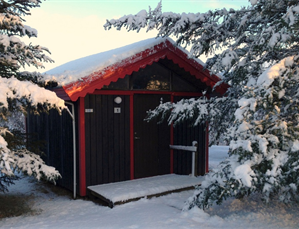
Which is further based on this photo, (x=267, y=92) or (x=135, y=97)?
(x=135, y=97)

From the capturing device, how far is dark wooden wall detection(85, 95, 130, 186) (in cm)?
615

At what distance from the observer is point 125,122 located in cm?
667

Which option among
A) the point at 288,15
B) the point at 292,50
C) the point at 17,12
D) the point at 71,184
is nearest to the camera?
the point at 288,15

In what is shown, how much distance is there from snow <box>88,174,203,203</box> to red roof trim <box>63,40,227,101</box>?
6.87 feet

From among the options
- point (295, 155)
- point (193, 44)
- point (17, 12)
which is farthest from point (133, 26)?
point (295, 155)

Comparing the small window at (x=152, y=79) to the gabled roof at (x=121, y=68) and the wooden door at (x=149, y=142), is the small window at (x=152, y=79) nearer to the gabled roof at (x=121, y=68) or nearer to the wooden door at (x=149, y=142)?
the wooden door at (x=149, y=142)

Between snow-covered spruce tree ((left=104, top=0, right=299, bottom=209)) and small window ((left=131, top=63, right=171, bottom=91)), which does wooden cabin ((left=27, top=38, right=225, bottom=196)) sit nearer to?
small window ((left=131, top=63, right=171, bottom=91))

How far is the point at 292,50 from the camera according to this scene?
15.5 ft

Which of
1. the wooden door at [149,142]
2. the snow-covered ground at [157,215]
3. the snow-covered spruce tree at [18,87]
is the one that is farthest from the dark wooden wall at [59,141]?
the wooden door at [149,142]

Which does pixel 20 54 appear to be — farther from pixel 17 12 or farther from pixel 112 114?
pixel 112 114

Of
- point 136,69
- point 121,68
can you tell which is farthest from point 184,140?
point 121,68

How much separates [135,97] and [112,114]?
77 centimetres

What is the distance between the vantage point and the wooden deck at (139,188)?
17.7 ft

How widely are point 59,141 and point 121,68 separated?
2.63 meters
